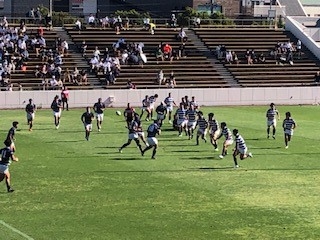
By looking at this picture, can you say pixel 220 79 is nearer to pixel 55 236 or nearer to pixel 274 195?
pixel 274 195

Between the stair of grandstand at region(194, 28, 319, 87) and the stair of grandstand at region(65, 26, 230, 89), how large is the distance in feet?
6.41

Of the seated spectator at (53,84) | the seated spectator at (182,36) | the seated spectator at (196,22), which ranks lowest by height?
the seated spectator at (53,84)

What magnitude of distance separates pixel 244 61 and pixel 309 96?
7.75 meters

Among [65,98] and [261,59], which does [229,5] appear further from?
[65,98]

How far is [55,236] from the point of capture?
2208cm

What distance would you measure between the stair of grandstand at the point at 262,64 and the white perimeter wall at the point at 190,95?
2252 millimetres

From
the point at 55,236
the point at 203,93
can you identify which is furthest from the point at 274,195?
the point at 203,93

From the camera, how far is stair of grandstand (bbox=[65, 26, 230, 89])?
64.6m

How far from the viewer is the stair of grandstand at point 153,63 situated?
64.6 meters

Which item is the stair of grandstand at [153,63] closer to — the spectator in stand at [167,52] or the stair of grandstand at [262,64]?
the spectator in stand at [167,52]

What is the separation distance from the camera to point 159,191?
92.2 feet

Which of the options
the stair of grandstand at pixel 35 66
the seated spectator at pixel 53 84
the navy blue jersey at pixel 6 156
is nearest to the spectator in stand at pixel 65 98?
the seated spectator at pixel 53 84

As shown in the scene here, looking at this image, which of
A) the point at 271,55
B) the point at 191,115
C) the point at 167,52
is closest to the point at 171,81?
the point at 167,52

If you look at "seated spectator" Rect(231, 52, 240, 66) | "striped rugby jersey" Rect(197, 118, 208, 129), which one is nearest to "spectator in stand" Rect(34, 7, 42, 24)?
"seated spectator" Rect(231, 52, 240, 66)
